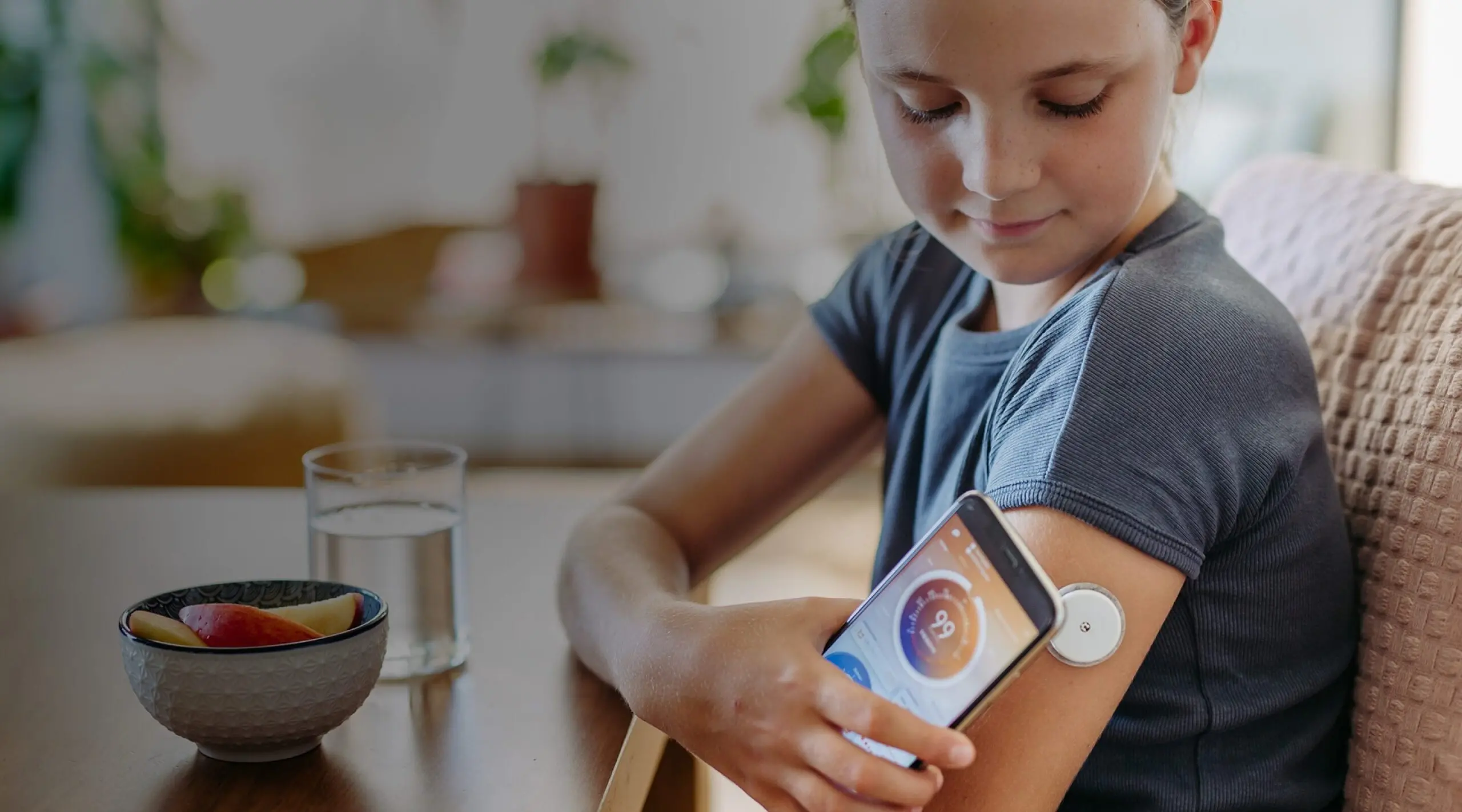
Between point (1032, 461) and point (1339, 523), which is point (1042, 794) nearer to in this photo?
point (1032, 461)

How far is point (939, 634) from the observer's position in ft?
1.85

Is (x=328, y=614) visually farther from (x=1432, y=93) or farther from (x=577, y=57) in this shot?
(x=1432, y=93)

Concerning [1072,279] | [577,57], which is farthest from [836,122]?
[1072,279]

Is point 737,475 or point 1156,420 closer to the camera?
point 1156,420

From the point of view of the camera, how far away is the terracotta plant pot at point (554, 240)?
3104 millimetres

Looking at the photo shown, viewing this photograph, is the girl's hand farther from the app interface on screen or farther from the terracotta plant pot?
the terracotta plant pot

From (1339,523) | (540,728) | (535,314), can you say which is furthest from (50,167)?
(1339,523)

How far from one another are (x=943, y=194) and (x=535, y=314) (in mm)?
2400

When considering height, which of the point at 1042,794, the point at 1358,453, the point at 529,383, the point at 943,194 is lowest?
the point at 529,383

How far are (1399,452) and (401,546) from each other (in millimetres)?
565

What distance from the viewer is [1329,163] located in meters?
1.03

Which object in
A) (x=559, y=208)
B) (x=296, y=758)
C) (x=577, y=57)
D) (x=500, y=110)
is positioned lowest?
(x=296, y=758)

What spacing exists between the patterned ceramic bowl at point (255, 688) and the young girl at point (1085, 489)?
14cm

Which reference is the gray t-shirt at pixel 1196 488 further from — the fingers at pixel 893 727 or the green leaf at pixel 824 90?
the green leaf at pixel 824 90
